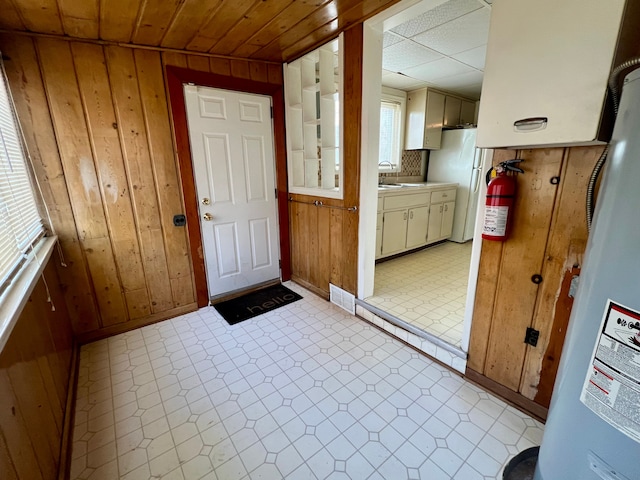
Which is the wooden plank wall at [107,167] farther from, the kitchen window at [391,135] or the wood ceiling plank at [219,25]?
the kitchen window at [391,135]

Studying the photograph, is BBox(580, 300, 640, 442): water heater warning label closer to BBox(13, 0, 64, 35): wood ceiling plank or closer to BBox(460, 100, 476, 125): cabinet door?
BBox(13, 0, 64, 35): wood ceiling plank

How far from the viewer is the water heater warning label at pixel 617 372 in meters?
0.70

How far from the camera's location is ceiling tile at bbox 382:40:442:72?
2613 mm

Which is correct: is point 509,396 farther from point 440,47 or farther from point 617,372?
point 440,47

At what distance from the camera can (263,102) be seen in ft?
8.87

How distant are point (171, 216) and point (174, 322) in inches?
36.4

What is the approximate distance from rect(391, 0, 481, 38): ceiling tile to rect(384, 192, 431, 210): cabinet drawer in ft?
5.15

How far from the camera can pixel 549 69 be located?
43.8 inches

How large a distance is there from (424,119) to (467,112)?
119 centimetres

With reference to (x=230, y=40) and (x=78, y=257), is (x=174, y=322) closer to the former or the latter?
(x=78, y=257)

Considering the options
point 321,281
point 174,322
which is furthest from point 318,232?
point 174,322

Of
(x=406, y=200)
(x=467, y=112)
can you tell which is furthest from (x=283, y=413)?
(x=467, y=112)

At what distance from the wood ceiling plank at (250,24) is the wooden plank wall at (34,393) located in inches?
75.8

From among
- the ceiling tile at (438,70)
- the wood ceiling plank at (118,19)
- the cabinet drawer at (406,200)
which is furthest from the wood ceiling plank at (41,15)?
the ceiling tile at (438,70)
